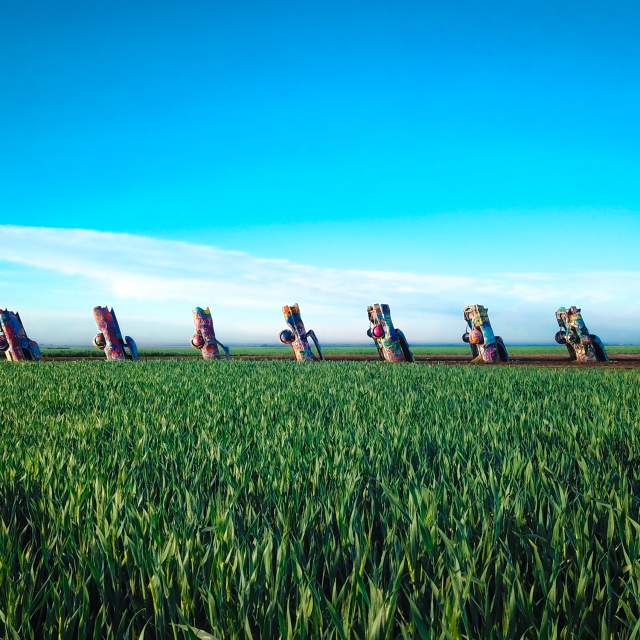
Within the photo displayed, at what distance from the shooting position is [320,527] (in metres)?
1.78

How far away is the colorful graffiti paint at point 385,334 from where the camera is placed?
1930cm

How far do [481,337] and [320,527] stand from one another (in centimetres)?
1790

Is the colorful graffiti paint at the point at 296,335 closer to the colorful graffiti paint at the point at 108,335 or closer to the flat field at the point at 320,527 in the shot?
the colorful graffiti paint at the point at 108,335

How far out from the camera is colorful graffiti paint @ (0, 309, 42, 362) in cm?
2039

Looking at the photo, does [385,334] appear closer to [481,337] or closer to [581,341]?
[481,337]

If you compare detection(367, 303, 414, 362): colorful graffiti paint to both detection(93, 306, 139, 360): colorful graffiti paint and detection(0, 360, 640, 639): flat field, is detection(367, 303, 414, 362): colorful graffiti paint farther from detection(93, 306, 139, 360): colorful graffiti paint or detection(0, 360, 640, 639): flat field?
detection(0, 360, 640, 639): flat field

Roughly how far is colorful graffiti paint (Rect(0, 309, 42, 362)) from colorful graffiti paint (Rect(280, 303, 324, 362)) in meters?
11.4

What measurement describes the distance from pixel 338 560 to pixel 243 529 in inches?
17.9

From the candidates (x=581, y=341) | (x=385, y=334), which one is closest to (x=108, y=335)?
(x=385, y=334)

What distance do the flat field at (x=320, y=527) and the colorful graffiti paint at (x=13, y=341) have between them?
18.5 metres

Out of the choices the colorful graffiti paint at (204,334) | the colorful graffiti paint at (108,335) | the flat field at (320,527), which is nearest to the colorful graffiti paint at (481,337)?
the colorful graffiti paint at (204,334)

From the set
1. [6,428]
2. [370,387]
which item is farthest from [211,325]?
[6,428]

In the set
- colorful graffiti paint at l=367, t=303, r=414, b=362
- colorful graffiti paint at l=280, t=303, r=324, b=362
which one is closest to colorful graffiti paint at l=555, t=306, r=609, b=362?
colorful graffiti paint at l=367, t=303, r=414, b=362

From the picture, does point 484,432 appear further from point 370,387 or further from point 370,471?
point 370,387
